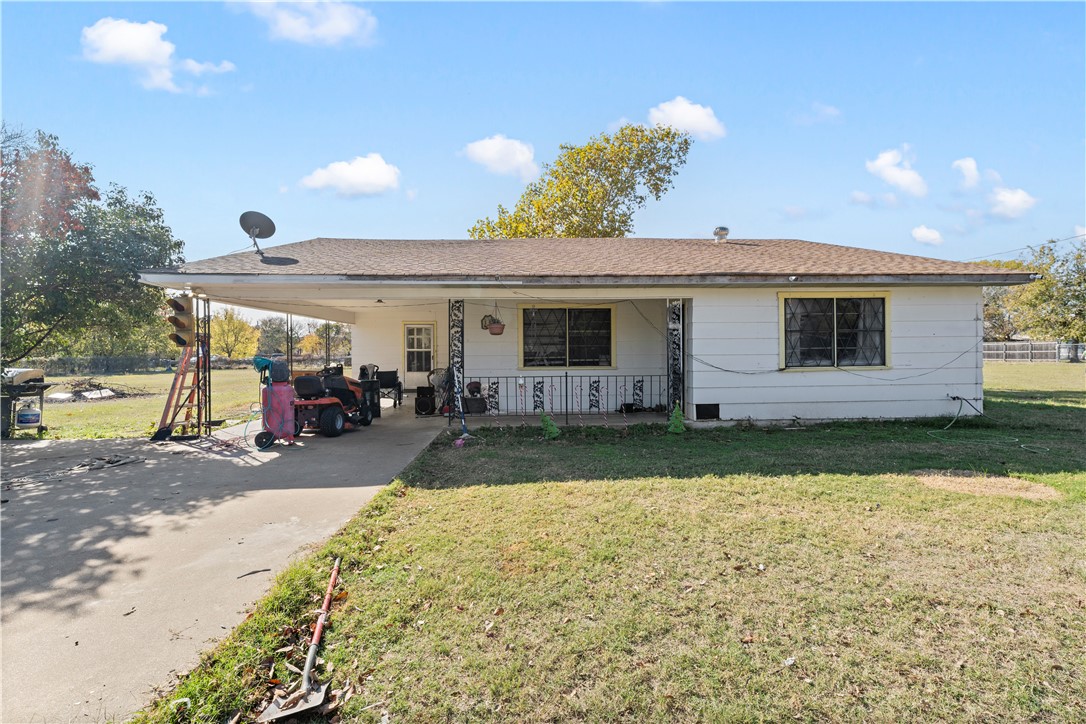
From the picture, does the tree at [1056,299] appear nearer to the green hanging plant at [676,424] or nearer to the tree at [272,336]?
the green hanging plant at [676,424]

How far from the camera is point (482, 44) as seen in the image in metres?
8.52

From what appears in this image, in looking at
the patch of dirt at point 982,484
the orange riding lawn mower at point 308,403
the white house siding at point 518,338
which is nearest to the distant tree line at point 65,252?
the orange riding lawn mower at point 308,403

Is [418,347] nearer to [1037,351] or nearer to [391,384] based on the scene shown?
[391,384]

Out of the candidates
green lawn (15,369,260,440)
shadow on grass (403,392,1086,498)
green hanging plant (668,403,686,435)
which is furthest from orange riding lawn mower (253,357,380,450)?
green hanging plant (668,403,686,435)

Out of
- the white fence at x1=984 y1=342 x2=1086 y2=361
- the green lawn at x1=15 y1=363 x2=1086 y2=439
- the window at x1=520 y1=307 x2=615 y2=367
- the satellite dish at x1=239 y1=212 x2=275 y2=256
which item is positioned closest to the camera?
the satellite dish at x1=239 y1=212 x2=275 y2=256

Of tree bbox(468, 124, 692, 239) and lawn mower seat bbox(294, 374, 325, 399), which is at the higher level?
tree bbox(468, 124, 692, 239)

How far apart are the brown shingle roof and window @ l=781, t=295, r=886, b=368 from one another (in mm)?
672

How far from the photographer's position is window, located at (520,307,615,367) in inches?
417

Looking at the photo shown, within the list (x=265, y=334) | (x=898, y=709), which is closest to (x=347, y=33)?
(x=898, y=709)

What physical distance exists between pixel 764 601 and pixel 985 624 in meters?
1.11

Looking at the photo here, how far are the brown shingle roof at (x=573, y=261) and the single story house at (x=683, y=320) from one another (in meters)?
0.06

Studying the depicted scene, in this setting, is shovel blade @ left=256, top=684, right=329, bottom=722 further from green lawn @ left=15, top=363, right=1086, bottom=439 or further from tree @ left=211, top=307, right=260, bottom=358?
tree @ left=211, top=307, right=260, bottom=358

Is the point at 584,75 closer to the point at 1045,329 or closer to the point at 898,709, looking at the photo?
the point at 898,709

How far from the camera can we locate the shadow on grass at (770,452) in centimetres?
580
